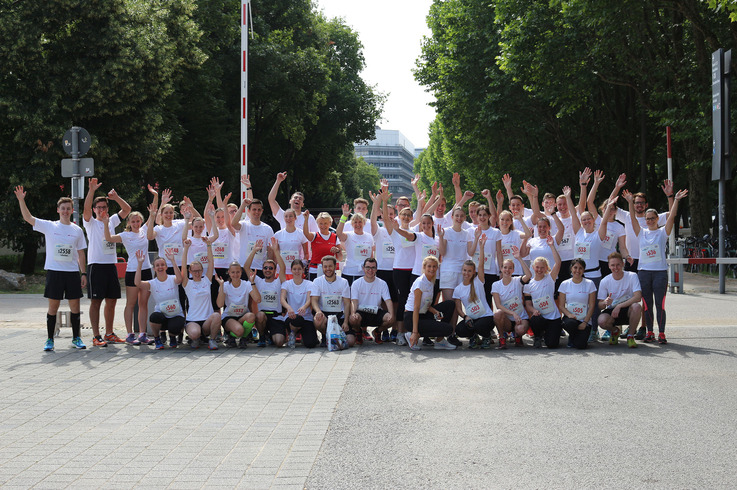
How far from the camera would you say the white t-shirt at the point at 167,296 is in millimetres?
10453

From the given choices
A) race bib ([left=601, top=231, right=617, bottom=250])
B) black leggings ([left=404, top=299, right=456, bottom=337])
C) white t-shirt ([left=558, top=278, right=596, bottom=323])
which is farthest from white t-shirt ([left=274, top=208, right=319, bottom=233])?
race bib ([left=601, top=231, right=617, bottom=250])

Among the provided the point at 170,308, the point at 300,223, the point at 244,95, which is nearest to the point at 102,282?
the point at 170,308

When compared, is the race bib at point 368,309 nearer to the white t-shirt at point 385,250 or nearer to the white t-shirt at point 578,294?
the white t-shirt at point 385,250

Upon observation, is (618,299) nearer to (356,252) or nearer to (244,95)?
(356,252)

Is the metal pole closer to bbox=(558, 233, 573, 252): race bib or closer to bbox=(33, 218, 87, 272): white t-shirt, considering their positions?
bbox=(33, 218, 87, 272): white t-shirt

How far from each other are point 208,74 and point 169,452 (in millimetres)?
28097

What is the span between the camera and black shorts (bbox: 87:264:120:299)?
10.6 metres

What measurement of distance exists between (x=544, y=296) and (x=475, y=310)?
939 mm

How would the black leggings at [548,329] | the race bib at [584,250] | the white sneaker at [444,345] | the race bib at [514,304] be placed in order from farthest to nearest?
the race bib at [584,250] → the race bib at [514,304] → the white sneaker at [444,345] → the black leggings at [548,329]

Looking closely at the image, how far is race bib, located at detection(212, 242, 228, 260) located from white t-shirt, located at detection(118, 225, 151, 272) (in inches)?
36.4

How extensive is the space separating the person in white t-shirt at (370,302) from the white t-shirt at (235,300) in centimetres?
144

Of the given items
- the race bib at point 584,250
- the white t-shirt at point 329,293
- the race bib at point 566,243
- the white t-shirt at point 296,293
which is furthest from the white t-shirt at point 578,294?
the white t-shirt at point 296,293

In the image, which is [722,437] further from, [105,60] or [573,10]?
[105,60]

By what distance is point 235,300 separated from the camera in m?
10.5
